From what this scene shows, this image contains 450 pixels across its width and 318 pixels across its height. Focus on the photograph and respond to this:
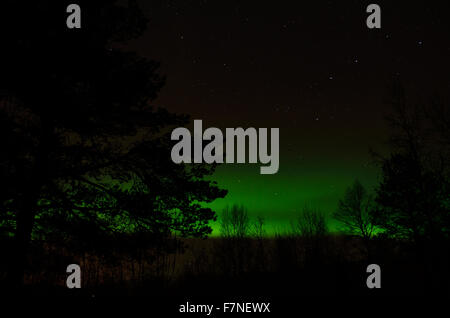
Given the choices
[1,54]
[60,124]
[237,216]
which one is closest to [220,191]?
[60,124]

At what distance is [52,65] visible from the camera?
7453mm

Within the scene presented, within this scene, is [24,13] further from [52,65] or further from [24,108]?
[24,108]

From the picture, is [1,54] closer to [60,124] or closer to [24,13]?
[24,13]

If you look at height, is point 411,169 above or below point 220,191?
above

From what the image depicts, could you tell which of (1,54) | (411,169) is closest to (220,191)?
(1,54)

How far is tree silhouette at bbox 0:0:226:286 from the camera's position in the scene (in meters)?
7.05

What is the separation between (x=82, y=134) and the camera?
313 inches

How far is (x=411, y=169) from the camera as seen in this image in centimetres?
1644

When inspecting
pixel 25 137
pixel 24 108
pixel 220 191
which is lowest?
pixel 220 191

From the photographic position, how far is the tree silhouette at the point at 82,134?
705 centimetres
